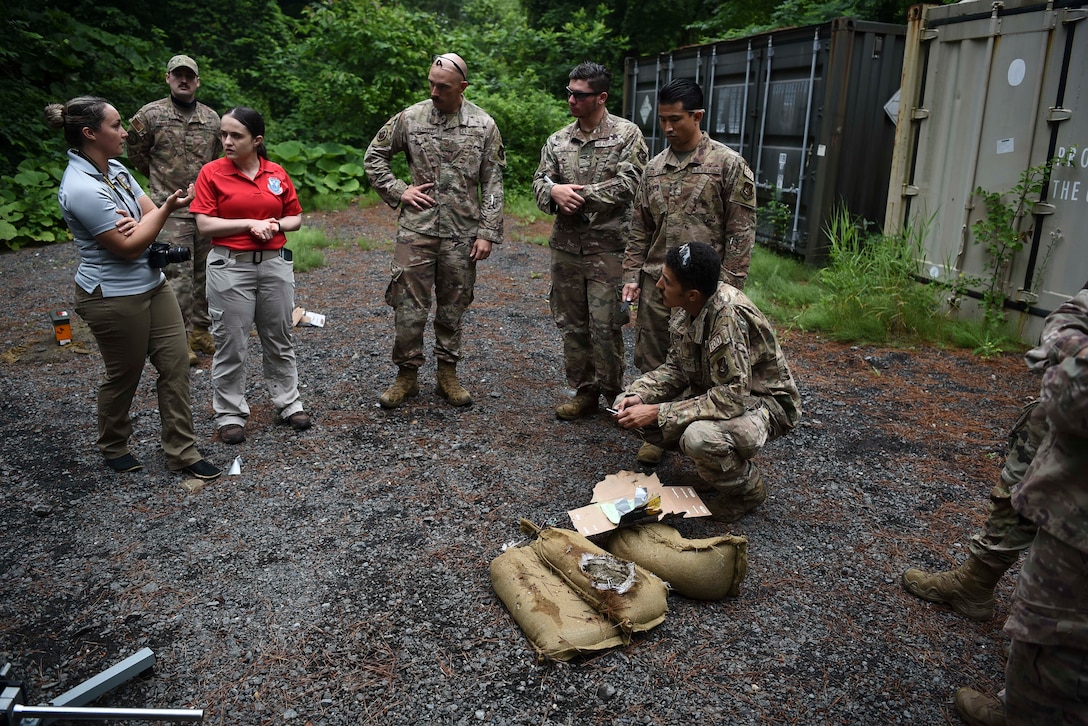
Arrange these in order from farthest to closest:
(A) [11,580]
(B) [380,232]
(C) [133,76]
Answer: (C) [133,76] → (B) [380,232] → (A) [11,580]

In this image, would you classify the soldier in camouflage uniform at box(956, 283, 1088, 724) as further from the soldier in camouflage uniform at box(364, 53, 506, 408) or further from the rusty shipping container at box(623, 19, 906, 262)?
the rusty shipping container at box(623, 19, 906, 262)

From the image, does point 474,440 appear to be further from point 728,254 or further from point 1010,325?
point 1010,325

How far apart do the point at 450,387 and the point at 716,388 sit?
2129 mm

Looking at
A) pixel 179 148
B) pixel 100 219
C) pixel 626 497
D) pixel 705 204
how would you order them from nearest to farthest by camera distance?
pixel 100 219 → pixel 626 497 → pixel 705 204 → pixel 179 148

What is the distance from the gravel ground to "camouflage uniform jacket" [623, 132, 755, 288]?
1.17 m

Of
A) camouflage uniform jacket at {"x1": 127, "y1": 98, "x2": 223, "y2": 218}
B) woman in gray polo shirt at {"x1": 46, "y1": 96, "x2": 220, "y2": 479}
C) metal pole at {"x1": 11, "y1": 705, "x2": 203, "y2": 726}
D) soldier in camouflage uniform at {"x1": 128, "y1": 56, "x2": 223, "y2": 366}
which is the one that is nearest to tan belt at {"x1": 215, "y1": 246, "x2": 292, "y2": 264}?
woman in gray polo shirt at {"x1": 46, "y1": 96, "x2": 220, "y2": 479}

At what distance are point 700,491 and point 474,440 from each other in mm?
1341

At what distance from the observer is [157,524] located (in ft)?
11.3

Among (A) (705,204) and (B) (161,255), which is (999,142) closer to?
(A) (705,204)

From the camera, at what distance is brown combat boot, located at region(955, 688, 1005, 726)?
7.47 feet

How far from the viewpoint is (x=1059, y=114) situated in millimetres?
5258

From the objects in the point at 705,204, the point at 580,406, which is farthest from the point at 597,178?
the point at 580,406

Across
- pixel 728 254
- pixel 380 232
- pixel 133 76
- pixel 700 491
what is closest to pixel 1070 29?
pixel 728 254

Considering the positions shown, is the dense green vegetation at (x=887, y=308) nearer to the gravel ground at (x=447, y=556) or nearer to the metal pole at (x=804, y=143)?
the gravel ground at (x=447, y=556)
